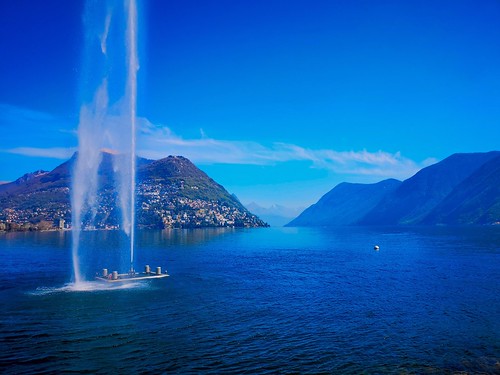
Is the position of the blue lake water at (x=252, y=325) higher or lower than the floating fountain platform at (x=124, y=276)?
lower

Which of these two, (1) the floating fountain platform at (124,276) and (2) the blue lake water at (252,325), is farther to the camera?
(1) the floating fountain platform at (124,276)

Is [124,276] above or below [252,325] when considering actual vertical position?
above

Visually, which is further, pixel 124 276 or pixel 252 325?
pixel 124 276

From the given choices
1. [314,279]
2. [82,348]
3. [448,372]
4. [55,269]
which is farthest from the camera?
[55,269]

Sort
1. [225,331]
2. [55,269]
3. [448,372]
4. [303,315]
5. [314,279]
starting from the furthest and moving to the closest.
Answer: [55,269] → [314,279] → [303,315] → [225,331] → [448,372]

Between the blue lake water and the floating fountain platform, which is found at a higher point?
the floating fountain platform

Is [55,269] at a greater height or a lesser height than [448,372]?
greater

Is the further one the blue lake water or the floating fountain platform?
the floating fountain platform

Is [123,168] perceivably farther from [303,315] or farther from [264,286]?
[303,315]

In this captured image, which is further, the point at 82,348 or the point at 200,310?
the point at 200,310

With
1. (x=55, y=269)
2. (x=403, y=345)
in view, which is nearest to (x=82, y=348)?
(x=403, y=345)

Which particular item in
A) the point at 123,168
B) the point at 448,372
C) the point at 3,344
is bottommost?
the point at 448,372
